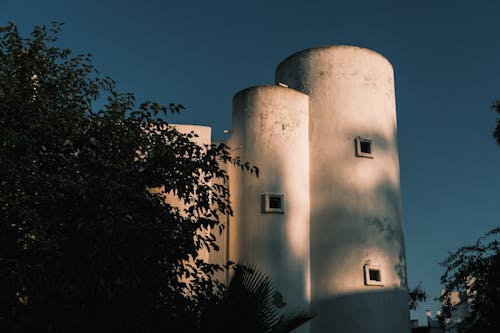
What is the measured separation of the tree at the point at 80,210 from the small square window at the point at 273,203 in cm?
717

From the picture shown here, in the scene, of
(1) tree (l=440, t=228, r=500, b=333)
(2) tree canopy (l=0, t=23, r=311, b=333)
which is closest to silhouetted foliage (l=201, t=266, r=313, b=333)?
(2) tree canopy (l=0, t=23, r=311, b=333)

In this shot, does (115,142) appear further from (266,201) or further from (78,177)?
(266,201)

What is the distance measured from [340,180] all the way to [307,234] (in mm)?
2097

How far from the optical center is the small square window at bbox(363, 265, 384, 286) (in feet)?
65.8

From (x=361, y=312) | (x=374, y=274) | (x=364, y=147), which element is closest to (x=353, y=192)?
(x=364, y=147)

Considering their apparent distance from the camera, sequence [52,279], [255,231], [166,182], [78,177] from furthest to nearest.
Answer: [255,231]
[166,182]
[78,177]
[52,279]

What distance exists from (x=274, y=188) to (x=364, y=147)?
357 cm

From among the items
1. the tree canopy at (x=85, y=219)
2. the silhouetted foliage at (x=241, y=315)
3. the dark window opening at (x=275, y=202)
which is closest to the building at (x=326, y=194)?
the dark window opening at (x=275, y=202)

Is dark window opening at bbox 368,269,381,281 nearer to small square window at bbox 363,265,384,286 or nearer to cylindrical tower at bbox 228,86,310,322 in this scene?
small square window at bbox 363,265,384,286

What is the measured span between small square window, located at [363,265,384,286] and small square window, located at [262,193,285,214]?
10.7ft

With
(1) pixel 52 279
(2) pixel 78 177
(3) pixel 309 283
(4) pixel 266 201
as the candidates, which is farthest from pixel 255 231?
(1) pixel 52 279

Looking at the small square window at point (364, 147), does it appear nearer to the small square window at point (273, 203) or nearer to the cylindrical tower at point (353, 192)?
the cylindrical tower at point (353, 192)

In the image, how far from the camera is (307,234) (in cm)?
2081

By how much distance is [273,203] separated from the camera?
20.6 m
